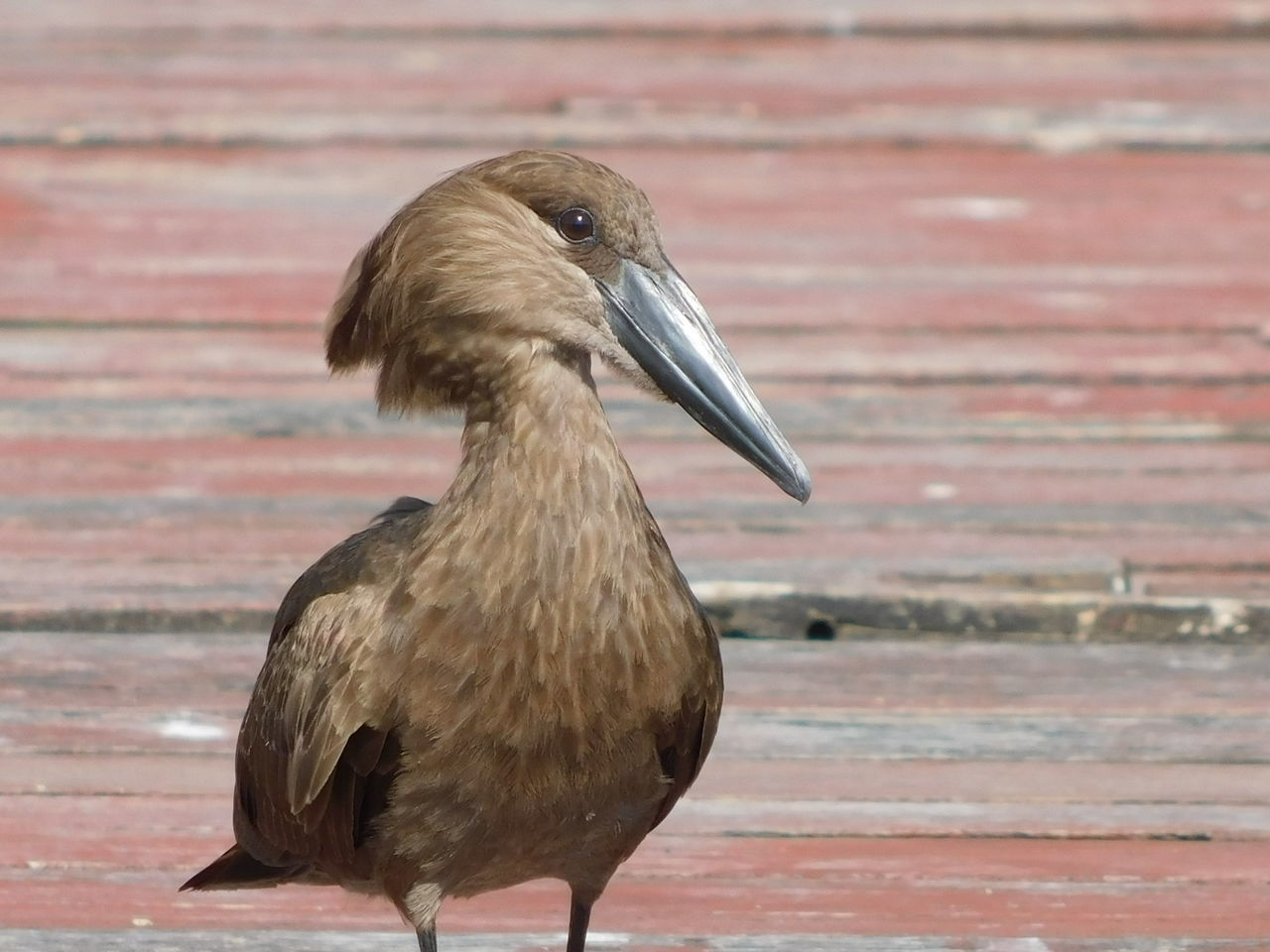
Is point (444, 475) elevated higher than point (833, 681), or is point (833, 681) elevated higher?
point (833, 681)

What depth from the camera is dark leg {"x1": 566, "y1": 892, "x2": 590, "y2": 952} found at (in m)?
3.73

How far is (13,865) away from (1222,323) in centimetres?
405

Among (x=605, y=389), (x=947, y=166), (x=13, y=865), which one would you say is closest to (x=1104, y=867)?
(x=13, y=865)

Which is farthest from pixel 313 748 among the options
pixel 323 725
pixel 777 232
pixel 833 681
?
pixel 777 232

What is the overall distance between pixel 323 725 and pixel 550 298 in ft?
2.36

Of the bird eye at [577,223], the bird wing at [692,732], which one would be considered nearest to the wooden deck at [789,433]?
the bird wing at [692,732]

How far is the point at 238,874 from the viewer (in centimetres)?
393

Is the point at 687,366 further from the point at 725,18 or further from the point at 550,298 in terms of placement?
the point at 725,18

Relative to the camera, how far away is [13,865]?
412 cm

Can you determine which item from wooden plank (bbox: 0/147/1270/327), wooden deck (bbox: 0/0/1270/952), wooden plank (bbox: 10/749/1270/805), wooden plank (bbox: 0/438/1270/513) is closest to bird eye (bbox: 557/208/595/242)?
wooden deck (bbox: 0/0/1270/952)

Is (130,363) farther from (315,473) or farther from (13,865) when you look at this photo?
(13,865)

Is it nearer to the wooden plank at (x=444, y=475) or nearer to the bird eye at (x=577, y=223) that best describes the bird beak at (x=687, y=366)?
the bird eye at (x=577, y=223)

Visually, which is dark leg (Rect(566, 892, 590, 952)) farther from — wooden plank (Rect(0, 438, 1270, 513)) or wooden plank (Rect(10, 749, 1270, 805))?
wooden plank (Rect(0, 438, 1270, 513))

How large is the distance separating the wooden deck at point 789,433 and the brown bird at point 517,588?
46 cm
